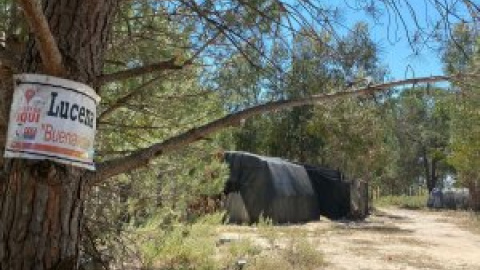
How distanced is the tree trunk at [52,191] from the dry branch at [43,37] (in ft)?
0.15

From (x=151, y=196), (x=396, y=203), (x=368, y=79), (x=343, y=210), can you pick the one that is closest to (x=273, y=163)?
(x=343, y=210)

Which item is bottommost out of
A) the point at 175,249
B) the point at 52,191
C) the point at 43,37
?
the point at 175,249

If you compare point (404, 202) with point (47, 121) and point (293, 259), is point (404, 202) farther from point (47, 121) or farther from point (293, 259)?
point (47, 121)

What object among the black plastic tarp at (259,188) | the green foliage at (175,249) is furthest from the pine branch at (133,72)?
the black plastic tarp at (259,188)

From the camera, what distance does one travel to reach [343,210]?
21891 mm

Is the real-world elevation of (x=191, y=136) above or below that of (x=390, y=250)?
above

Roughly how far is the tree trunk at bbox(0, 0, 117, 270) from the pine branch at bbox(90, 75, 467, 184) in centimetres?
19

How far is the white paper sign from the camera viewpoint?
1472 mm

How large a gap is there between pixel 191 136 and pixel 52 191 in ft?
1.81

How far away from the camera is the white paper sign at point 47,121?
1.47m

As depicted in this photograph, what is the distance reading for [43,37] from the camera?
1.40 metres

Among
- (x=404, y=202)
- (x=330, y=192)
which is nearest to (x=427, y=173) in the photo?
(x=404, y=202)

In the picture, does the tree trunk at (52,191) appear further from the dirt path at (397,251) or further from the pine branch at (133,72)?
the dirt path at (397,251)

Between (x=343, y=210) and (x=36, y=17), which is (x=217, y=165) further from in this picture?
(x=343, y=210)
